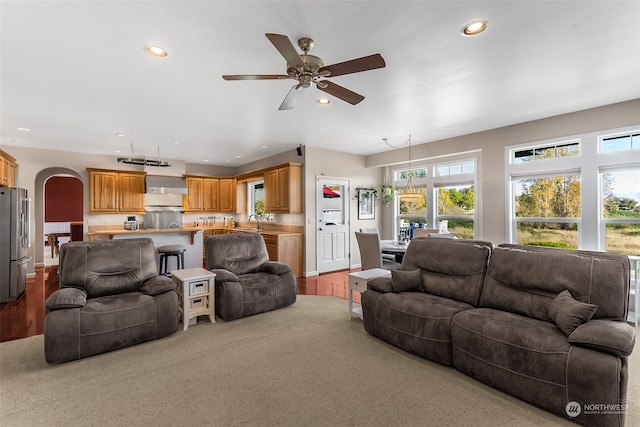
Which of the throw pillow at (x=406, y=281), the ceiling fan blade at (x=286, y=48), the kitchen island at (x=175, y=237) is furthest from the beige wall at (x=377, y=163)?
the ceiling fan blade at (x=286, y=48)

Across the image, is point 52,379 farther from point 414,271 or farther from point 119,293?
Answer: point 414,271

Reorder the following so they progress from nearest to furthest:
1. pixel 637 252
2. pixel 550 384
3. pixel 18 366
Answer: pixel 550 384 < pixel 18 366 < pixel 637 252

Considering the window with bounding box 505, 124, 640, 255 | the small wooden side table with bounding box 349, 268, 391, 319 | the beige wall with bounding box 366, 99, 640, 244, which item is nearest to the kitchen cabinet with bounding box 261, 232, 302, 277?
the small wooden side table with bounding box 349, 268, 391, 319

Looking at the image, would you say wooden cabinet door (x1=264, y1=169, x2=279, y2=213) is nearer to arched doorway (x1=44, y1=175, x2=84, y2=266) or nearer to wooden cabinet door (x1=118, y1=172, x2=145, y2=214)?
wooden cabinet door (x1=118, y1=172, x2=145, y2=214)

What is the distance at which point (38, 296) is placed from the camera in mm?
4844

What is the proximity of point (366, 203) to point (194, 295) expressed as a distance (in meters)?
4.77

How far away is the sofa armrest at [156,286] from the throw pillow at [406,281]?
7.92ft

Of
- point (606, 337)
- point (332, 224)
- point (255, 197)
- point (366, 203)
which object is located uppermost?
point (255, 197)

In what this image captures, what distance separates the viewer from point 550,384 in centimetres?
197

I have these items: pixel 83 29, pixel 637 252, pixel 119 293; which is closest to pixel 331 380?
pixel 119 293

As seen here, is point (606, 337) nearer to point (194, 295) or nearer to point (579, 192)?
point (579, 192)

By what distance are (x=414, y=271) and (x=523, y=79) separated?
7.74ft

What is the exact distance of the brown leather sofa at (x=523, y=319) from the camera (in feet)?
6.11

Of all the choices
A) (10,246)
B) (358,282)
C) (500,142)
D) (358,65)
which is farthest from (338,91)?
(10,246)
